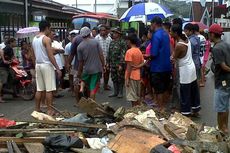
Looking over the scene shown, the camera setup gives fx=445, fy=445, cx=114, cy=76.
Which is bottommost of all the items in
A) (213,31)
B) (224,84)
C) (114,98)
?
(114,98)

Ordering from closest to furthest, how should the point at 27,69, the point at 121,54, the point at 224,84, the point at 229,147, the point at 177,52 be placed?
1. the point at 229,147
2. the point at 224,84
3. the point at 177,52
4. the point at 121,54
5. the point at 27,69

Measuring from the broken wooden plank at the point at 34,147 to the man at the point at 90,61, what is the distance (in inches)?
128

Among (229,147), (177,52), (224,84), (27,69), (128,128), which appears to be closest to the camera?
(229,147)

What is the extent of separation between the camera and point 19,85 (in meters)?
12.0

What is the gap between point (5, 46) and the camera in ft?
39.7

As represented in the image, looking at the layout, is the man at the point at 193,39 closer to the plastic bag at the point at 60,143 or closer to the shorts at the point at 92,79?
the shorts at the point at 92,79

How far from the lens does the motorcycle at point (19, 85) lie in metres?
11.9

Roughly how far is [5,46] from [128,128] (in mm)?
6776

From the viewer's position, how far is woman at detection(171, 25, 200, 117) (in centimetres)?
838

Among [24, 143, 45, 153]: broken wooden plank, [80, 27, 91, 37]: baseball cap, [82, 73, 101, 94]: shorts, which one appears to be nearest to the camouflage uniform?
[82, 73, 101, 94]: shorts

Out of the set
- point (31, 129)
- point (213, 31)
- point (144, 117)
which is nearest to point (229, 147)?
point (144, 117)

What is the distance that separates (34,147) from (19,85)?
625 cm

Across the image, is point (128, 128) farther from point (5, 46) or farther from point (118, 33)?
point (5, 46)

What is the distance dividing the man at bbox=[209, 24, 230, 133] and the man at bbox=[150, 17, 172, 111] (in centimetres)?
177
